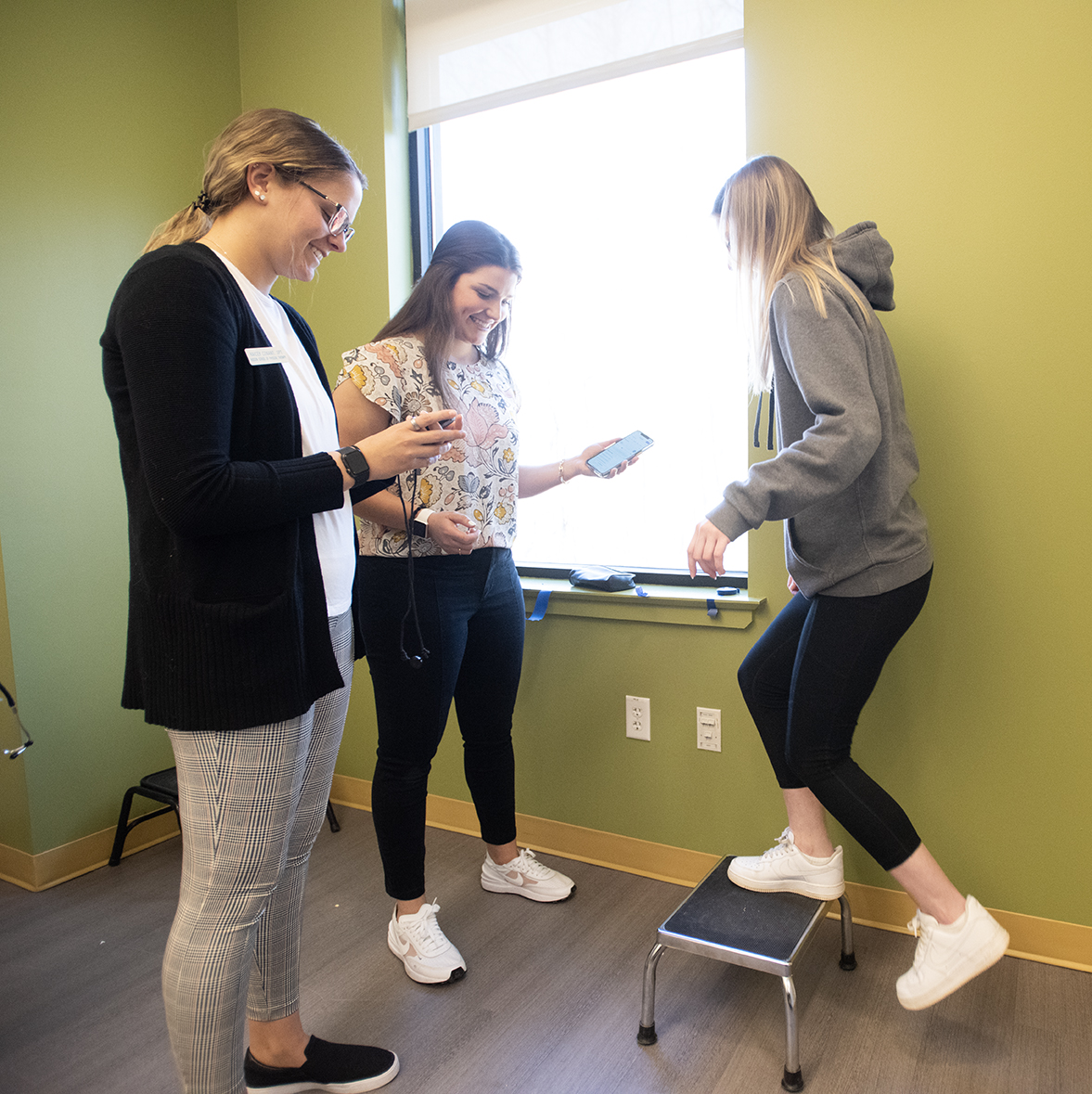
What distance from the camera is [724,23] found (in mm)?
2037

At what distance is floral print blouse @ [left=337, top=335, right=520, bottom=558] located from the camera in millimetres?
1703

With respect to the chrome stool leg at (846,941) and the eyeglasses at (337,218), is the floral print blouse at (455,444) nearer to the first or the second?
the eyeglasses at (337,218)

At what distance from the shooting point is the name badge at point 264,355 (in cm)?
103

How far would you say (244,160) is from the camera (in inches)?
42.7

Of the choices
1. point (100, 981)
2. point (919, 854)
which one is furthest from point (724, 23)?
point (100, 981)

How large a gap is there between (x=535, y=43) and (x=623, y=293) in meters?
0.72

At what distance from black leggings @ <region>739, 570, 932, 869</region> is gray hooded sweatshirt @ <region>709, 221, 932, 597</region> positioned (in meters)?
0.04

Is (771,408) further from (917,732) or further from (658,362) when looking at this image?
(917,732)

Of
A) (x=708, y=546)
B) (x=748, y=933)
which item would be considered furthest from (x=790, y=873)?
(x=708, y=546)

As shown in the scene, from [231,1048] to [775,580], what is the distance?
4.71 feet

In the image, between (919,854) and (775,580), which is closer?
(919,854)

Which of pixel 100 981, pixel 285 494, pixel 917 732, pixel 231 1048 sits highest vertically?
pixel 285 494

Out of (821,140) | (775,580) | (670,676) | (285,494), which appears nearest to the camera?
(285,494)

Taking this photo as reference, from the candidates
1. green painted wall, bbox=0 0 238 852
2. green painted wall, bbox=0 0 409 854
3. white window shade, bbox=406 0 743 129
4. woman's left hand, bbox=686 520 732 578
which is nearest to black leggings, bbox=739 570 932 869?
woman's left hand, bbox=686 520 732 578
